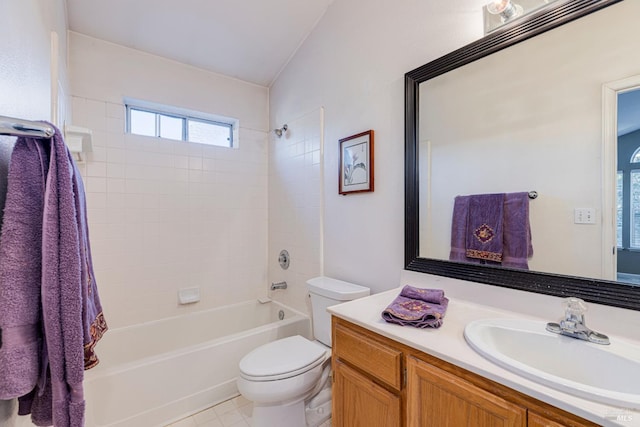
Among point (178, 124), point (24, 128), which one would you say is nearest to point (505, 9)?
point (24, 128)

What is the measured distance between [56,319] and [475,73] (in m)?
1.67

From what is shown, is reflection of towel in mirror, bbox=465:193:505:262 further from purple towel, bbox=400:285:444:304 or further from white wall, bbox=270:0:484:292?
white wall, bbox=270:0:484:292

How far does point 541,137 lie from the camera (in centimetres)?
106

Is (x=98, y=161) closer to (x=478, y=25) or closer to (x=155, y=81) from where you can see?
(x=155, y=81)

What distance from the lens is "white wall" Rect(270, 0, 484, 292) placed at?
4.75 feet

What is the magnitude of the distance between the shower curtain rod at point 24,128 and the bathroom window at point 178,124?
1862 millimetres

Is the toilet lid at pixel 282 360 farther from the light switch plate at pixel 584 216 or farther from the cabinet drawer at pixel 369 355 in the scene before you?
the light switch plate at pixel 584 216

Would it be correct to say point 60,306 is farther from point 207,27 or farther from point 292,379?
point 207,27

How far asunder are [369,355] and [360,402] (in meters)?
0.22

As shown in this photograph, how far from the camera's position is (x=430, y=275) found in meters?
1.41

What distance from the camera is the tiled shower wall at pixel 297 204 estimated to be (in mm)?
2152

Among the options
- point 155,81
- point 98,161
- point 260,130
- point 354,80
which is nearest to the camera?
point 354,80

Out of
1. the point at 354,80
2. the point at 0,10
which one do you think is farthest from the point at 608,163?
the point at 0,10

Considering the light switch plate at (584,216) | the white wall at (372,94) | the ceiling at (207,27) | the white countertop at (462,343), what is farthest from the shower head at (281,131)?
the light switch plate at (584,216)
